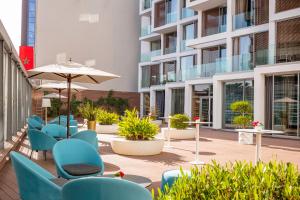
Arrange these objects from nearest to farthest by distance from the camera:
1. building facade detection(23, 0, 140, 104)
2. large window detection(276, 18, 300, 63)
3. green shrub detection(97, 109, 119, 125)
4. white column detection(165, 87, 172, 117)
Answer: large window detection(276, 18, 300, 63) < green shrub detection(97, 109, 119, 125) < white column detection(165, 87, 172, 117) < building facade detection(23, 0, 140, 104)

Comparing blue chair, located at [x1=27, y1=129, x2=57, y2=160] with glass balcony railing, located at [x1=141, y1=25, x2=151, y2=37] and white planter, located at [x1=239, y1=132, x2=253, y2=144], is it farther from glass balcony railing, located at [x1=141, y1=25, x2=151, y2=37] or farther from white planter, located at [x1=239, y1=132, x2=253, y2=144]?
glass balcony railing, located at [x1=141, y1=25, x2=151, y2=37]

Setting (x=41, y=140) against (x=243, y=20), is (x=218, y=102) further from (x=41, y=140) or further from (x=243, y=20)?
(x=41, y=140)

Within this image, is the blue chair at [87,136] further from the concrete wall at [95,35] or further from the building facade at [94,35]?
the building facade at [94,35]

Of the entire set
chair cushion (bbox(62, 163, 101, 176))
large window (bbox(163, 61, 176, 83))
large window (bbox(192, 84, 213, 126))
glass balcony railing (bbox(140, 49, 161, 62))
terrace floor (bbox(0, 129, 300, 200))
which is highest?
glass balcony railing (bbox(140, 49, 161, 62))

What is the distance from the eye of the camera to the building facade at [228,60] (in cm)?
1739

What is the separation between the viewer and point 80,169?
5.08m

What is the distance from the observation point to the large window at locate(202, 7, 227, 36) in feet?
78.6

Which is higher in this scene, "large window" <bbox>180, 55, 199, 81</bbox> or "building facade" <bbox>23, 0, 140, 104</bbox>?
"building facade" <bbox>23, 0, 140, 104</bbox>

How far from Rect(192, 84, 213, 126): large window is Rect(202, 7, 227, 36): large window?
3969 mm

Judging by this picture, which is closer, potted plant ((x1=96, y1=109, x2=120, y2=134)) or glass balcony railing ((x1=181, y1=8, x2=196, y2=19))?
potted plant ((x1=96, y1=109, x2=120, y2=134))

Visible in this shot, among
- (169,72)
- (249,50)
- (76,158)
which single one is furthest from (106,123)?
(169,72)

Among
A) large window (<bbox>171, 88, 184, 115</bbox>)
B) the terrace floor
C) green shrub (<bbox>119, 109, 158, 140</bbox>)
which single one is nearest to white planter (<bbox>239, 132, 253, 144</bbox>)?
the terrace floor

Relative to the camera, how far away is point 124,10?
133 ft

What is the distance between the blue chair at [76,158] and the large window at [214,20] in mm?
19736
